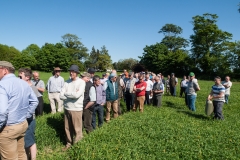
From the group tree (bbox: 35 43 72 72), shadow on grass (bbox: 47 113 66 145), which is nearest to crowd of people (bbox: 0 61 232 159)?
shadow on grass (bbox: 47 113 66 145)

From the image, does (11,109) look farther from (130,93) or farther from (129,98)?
(129,98)

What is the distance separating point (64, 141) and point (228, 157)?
459 cm

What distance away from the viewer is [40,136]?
6199mm

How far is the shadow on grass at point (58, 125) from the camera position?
677cm

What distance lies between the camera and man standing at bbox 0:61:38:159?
11.4 feet

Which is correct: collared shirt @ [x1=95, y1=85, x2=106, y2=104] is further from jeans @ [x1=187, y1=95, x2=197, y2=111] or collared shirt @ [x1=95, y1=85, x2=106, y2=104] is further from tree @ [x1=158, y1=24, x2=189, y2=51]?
tree @ [x1=158, y1=24, x2=189, y2=51]

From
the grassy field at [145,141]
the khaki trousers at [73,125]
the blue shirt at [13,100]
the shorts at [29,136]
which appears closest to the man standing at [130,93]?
the grassy field at [145,141]

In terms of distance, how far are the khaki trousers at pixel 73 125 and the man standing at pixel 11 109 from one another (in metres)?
1.90

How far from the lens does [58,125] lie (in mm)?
7148

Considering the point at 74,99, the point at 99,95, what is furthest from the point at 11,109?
the point at 99,95

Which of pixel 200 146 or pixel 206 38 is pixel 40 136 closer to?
pixel 200 146

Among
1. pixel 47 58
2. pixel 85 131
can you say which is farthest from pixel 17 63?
pixel 85 131

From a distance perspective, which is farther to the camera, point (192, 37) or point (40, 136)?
point (192, 37)

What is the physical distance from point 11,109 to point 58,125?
3.65 m
